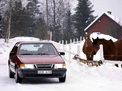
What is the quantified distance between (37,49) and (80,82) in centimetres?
200

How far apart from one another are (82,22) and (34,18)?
1303 cm

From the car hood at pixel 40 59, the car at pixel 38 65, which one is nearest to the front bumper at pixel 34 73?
the car at pixel 38 65

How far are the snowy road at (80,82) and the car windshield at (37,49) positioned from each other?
0.99 metres

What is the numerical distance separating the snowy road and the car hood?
2.32 ft

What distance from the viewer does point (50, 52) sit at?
13375mm

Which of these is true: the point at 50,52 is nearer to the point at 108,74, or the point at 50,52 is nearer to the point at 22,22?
the point at 108,74

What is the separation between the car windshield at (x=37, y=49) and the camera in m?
13.2

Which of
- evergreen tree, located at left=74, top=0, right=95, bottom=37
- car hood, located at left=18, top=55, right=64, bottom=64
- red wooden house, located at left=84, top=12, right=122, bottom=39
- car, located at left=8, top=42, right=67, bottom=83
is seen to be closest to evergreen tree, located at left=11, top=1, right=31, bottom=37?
evergreen tree, located at left=74, top=0, right=95, bottom=37

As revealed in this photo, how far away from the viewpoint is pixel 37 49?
43.8 feet

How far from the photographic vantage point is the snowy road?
427 inches

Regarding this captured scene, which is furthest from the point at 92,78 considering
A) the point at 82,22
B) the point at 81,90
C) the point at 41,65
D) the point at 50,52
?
the point at 82,22

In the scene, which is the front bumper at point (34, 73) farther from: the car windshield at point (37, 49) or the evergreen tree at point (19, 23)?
the evergreen tree at point (19, 23)

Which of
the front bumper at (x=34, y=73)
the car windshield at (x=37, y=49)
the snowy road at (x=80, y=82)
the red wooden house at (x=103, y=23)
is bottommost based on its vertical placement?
the snowy road at (x=80, y=82)

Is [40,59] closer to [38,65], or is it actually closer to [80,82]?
[38,65]
